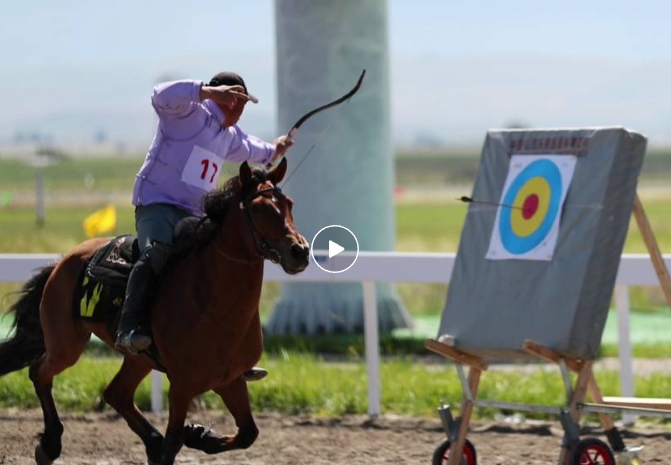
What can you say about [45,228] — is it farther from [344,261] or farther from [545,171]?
[545,171]

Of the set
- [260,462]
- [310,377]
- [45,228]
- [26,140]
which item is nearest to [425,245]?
[45,228]

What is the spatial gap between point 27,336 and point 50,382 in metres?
0.39

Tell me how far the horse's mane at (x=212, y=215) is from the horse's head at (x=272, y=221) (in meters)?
0.02

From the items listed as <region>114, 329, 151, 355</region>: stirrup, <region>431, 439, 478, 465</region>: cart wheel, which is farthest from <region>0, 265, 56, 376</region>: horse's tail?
<region>431, 439, 478, 465</region>: cart wheel

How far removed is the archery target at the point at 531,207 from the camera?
830 cm

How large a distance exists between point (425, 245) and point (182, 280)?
2455 cm

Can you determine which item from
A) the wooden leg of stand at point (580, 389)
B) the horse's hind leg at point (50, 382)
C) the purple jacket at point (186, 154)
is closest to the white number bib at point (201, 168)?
the purple jacket at point (186, 154)

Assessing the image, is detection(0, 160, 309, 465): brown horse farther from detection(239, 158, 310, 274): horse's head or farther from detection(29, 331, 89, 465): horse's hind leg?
detection(29, 331, 89, 465): horse's hind leg

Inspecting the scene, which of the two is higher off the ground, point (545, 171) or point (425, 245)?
point (545, 171)

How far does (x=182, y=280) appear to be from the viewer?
8.26m

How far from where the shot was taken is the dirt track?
30.4ft

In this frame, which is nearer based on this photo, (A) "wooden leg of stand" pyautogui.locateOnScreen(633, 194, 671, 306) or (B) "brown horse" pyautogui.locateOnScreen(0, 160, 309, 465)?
(B) "brown horse" pyautogui.locateOnScreen(0, 160, 309, 465)

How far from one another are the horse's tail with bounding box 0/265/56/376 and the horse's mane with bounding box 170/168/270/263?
4.64ft

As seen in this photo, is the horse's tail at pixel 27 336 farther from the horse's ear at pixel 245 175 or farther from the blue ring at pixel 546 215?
the blue ring at pixel 546 215
